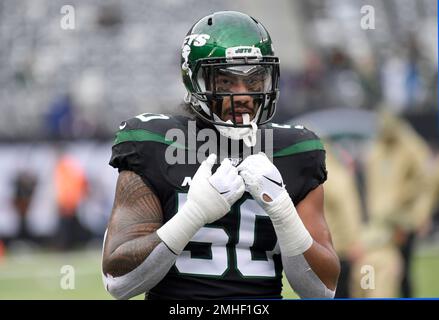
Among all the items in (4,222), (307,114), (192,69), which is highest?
(192,69)

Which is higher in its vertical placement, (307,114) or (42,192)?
(307,114)

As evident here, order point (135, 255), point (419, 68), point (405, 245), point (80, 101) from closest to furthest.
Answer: point (135, 255), point (405, 245), point (419, 68), point (80, 101)

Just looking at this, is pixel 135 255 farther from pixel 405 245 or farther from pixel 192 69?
pixel 405 245

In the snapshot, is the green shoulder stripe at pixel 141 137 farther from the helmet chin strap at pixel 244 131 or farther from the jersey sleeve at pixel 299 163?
the jersey sleeve at pixel 299 163

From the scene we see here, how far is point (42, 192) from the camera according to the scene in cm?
1359

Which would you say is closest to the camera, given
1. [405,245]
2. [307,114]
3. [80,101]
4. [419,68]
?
[405,245]

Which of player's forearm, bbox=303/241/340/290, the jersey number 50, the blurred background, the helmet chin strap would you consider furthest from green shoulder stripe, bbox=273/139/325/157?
the blurred background

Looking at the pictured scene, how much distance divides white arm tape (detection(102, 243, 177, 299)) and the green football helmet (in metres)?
0.47

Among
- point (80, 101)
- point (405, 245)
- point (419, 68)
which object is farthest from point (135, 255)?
point (80, 101)

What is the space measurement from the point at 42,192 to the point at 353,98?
4.33m

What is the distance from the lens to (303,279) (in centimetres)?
340

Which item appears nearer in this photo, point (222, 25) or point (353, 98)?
point (222, 25)

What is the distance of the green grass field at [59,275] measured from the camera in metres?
9.73

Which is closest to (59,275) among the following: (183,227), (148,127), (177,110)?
(177,110)
